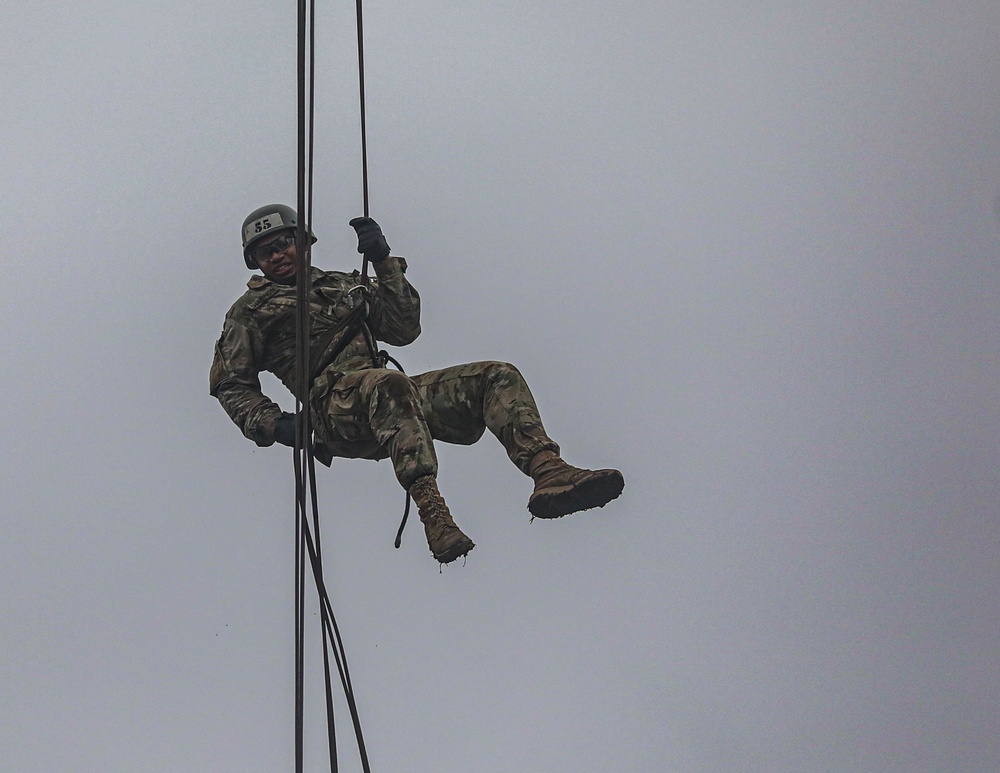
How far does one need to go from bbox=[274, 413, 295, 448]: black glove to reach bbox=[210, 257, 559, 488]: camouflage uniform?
0.04m

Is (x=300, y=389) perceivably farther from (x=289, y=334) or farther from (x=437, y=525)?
(x=289, y=334)

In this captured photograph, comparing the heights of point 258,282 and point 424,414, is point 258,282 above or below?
above

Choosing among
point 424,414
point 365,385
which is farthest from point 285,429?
point 424,414

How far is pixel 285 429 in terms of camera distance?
6.14 m

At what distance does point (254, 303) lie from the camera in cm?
653

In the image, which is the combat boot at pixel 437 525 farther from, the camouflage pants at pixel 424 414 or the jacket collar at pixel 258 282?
the jacket collar at pixel 258 282

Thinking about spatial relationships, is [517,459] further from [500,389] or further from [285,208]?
[285,208]

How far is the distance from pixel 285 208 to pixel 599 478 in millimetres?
2099

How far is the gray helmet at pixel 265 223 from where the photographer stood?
6.58 meters

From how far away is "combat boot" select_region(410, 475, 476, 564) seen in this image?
5344 mm

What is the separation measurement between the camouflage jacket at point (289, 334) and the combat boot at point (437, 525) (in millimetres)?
794

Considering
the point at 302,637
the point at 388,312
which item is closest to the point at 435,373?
the point at 388,312

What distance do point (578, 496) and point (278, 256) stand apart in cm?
196

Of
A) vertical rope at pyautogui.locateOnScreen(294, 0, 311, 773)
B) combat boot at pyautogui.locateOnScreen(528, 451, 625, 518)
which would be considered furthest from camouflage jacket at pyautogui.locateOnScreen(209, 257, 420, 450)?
combat boot at pyautogui.locateOnScreen(528, 451, 625, 518)
